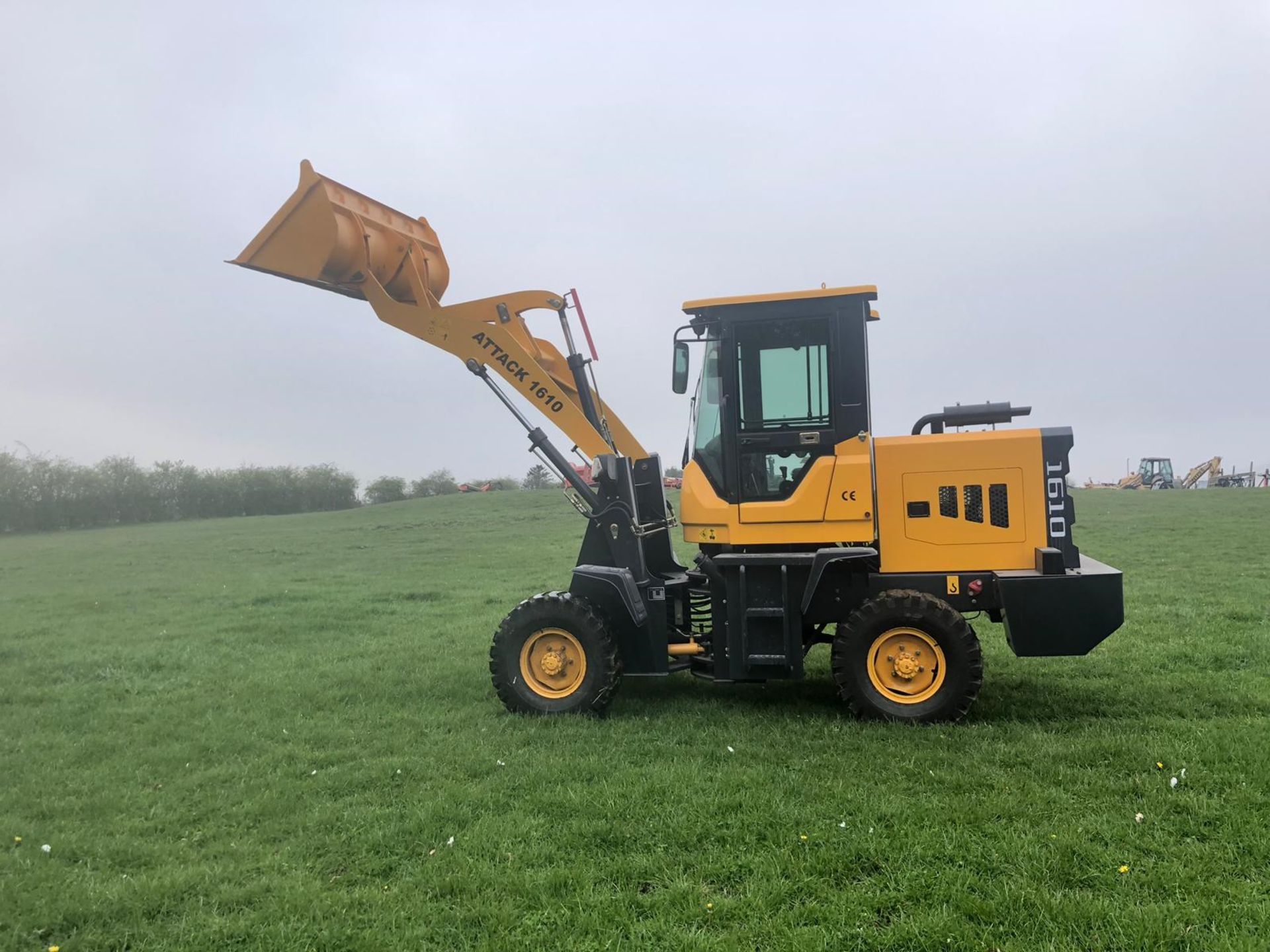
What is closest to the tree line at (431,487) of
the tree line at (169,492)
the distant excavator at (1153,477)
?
the tree line at (169,492)

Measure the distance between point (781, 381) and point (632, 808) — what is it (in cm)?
357

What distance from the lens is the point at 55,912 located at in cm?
385

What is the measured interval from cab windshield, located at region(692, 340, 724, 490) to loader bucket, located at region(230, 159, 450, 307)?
8.83 ft

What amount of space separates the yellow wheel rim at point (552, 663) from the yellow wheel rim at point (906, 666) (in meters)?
2.34

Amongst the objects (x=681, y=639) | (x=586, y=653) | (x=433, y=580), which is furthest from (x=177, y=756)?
(x=433, y=580)

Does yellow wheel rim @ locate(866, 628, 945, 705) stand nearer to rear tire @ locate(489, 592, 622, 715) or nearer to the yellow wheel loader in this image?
the yellow wheel loader

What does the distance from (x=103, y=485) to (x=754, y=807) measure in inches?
1555

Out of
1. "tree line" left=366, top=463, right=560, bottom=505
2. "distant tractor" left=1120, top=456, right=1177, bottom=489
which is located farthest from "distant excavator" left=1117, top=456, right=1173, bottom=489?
"tree line" left=366, top=463, right=560, bottom=505

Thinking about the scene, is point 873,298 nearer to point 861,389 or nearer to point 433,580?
point 861,389

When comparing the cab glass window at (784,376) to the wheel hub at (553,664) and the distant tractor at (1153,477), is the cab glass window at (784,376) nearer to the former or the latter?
the wheel hub at (553,664)

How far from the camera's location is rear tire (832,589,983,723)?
240 inches

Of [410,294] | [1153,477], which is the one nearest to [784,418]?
[410,294]

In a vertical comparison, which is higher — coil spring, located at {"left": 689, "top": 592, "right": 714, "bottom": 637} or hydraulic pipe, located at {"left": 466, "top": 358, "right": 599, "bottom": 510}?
hydraulic pipe, located at {"left": 466, "top": 358, "right": 599, "bottom": 510}

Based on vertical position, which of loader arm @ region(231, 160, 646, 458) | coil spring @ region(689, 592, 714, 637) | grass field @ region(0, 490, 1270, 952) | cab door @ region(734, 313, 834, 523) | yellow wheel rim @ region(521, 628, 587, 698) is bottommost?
grass field @ region(0, 490, 1270, 952)
